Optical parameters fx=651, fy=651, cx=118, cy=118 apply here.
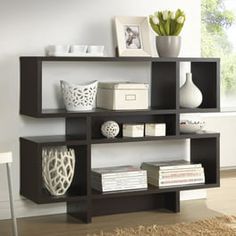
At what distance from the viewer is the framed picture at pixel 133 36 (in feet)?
14.2

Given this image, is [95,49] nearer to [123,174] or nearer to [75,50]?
[75,50]

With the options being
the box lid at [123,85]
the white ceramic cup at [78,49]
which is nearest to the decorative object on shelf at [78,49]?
the white ceramic cup at [78,49]

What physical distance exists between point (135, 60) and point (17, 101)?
80 centimetres

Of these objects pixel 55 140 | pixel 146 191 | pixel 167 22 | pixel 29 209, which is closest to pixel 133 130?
pixel 146 191

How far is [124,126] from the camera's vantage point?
4.26 m

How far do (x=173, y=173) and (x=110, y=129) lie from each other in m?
0.56

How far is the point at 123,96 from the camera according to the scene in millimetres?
4172

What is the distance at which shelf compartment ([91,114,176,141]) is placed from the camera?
14.3 feet

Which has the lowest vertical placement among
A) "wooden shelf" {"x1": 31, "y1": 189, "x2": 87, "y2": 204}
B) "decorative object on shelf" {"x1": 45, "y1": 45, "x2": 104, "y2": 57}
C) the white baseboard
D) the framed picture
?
the white baseboard

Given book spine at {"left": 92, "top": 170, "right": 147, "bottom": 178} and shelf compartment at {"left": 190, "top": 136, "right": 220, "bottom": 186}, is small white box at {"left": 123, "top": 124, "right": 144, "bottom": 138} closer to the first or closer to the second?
book spine at {"left": 92, "top": 170, "right": 147, "bottom": 178}

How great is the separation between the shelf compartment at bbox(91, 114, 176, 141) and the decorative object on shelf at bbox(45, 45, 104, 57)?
0.44 m

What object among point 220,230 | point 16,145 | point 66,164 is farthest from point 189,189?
point 16,145

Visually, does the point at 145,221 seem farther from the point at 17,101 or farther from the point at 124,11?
the point at 124,11

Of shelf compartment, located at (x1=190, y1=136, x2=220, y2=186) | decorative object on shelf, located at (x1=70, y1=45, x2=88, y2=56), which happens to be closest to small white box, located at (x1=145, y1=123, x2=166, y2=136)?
shelf compartment, located at (x1=190, y1=136, x2=220, y2=186)
